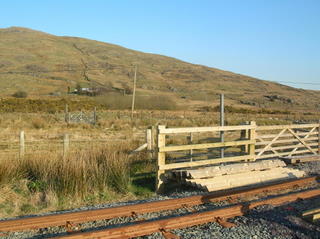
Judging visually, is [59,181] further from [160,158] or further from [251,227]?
[251,227]

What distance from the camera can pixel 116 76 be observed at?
3787 inches

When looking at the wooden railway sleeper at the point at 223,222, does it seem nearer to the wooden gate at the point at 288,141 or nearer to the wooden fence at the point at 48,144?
the wooden fence at the point at 48,144

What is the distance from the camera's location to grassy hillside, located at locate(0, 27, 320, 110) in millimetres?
79250

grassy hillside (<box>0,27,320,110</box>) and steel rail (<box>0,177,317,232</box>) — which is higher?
grassy hillside (<box>0,27,320,110</box>)

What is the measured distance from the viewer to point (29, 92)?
67.1 metres

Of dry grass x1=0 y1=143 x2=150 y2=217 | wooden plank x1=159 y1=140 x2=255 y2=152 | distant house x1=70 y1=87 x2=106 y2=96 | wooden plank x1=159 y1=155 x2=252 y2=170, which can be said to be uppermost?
distant house x1=70 y1=87 x2=106 y2=96

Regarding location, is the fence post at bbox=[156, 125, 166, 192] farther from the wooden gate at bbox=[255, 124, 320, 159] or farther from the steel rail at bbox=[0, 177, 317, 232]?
the wooden gate at bbox=[255, 124, 320, 159]

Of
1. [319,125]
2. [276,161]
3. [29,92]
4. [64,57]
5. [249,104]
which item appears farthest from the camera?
[64,57]

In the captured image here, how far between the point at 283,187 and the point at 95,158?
4.81m

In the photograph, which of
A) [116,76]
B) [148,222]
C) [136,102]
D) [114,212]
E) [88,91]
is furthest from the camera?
[116,76]

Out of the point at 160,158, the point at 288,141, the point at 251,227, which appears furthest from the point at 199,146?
the point at 288,141

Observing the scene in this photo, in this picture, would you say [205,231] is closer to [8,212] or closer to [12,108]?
[8,212]

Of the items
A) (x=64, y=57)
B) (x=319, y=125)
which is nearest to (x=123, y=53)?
(x=64, y=57)

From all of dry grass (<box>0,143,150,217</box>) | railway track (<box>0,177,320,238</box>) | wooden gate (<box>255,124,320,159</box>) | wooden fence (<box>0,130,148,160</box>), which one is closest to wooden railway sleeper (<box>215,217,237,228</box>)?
railway track (<box>0,177,320,238</box>)
